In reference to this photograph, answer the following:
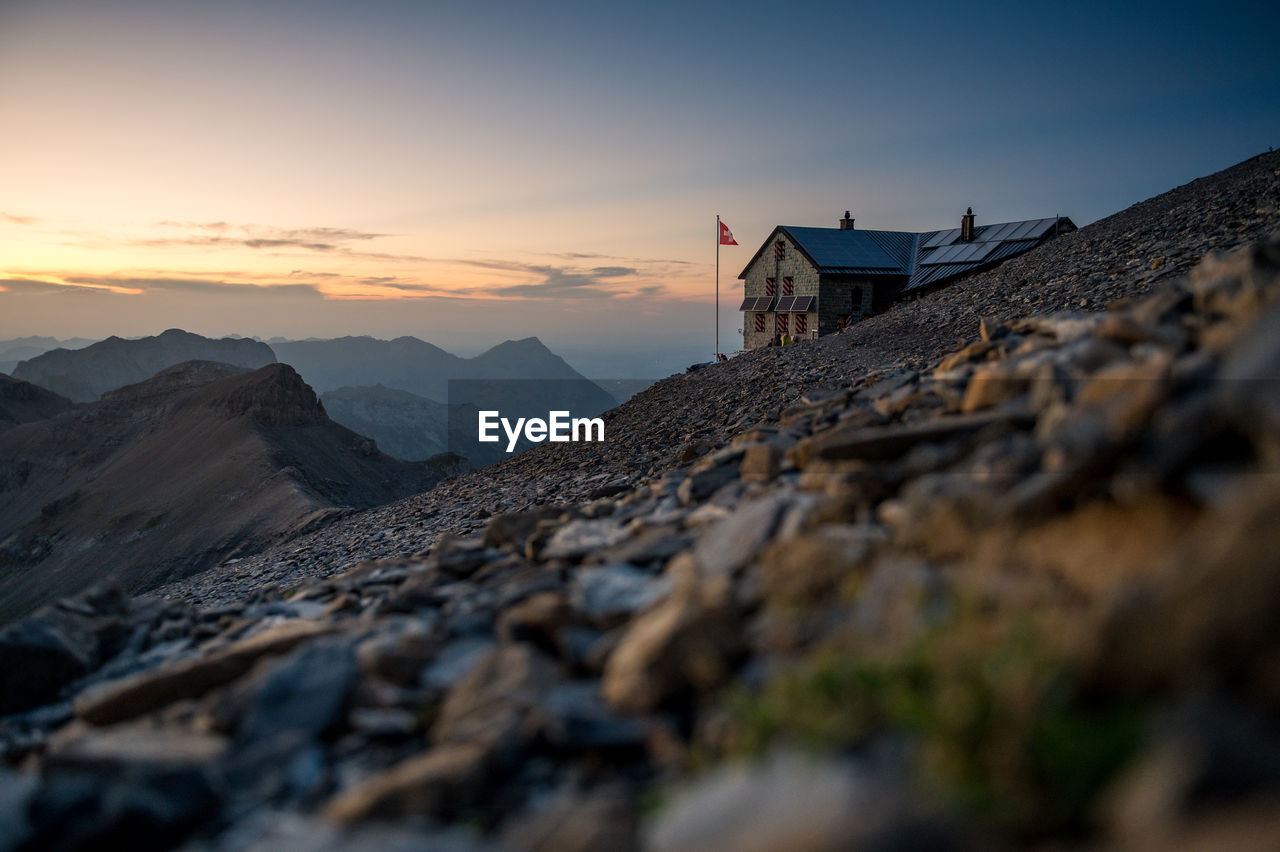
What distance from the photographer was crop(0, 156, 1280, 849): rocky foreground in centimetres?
242

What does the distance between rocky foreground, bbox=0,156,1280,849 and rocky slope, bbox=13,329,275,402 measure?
15068cm

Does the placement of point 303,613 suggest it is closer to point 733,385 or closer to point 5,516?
point 733,385

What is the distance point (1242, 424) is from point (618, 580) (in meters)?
3.32

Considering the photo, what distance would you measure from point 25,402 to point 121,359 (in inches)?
3090

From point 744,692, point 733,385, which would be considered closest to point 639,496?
point 744,692

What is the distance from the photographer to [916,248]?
4484cm

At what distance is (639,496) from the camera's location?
7938mm

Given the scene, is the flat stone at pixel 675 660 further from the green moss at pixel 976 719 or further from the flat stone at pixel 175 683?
the flat stone at pixel 175 683

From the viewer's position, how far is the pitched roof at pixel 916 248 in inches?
1597

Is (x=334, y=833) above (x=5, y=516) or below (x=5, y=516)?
above

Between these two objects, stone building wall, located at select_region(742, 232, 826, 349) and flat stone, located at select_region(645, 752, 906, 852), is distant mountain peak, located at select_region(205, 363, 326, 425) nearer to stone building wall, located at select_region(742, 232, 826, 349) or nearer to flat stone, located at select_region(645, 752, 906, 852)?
stone building wall, located at select_region(742, 232, 826, 349)

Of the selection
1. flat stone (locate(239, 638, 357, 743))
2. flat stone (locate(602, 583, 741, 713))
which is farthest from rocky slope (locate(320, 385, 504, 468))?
flat stone (locate(602, 583, 741, 713))

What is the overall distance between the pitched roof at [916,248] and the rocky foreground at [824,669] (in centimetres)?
3654

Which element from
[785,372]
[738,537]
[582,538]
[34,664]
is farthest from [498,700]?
[785,372]
